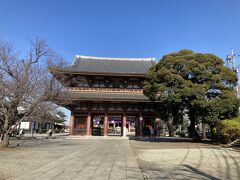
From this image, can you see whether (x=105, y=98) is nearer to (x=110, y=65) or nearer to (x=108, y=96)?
(x=108, y=96)

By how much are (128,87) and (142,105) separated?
3.56 m

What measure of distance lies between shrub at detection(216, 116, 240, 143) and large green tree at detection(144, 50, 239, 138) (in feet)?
3.55

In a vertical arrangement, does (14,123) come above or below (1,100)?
below

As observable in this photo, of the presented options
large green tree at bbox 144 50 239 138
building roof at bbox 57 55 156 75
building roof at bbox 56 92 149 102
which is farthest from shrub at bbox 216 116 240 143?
building roof at bbox 57 55 156 75

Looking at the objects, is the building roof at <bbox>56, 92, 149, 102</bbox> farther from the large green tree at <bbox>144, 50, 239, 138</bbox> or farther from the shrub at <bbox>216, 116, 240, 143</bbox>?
the shrub at <bbox>216, 116, 240, 143</bbox>

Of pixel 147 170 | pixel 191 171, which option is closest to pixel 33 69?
pixel 147 170

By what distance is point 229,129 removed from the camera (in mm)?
19953

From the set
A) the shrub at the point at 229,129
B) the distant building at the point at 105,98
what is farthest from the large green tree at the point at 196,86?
the distant building at the point at 105,98

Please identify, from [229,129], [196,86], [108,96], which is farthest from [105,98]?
[229,129]

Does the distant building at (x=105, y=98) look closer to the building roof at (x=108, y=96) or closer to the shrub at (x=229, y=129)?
the building roof at (x=108, y=96)

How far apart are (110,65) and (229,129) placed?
2384 cm

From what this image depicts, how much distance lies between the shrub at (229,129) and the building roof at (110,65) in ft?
52.7

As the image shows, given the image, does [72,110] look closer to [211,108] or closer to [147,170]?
[211,108]

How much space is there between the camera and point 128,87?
36.4 meters
